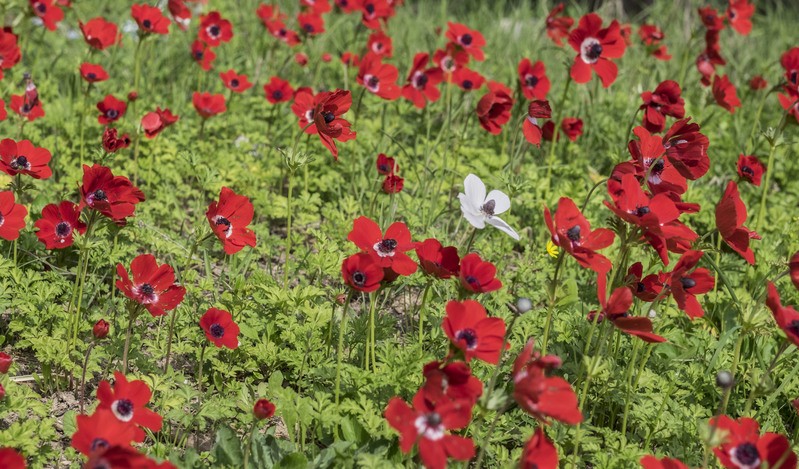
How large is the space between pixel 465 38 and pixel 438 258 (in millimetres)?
2364

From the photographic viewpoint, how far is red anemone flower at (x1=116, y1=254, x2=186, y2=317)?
8.50 ft

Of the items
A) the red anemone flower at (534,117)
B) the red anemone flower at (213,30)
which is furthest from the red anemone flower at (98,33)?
the red anemone flower at (534,117)

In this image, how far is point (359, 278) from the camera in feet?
7.57

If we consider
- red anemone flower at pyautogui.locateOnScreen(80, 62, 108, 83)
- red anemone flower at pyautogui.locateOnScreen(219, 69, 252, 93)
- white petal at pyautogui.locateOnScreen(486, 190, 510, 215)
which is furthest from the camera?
red anemone flower at pyautogui.locateOnScreen(219, 69, 252, 93)

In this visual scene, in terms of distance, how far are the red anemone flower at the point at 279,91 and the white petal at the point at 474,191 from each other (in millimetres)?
1970

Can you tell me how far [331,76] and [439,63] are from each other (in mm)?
1183

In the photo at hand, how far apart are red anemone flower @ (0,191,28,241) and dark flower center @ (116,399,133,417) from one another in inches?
33.3

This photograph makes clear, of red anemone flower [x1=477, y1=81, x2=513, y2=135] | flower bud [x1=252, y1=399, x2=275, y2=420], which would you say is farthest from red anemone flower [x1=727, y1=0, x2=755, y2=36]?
flower bud [x1=252, y1=399, x2=275, y2=420]

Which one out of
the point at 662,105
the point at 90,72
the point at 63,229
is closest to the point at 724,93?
the point at 662,105

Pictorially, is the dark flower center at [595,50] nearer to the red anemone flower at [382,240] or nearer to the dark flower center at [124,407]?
the red anemone flower at [382,240]

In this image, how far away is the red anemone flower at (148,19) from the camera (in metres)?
3.98

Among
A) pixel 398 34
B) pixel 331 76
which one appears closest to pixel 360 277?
pixel 331 76

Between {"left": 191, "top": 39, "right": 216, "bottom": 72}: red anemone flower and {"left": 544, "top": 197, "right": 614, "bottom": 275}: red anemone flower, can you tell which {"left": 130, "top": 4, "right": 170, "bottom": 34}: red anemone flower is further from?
{"left": 544, "top": 197, "right": 614, "bottom": 275}: red anemone flower

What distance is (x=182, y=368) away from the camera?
9.71 feet
